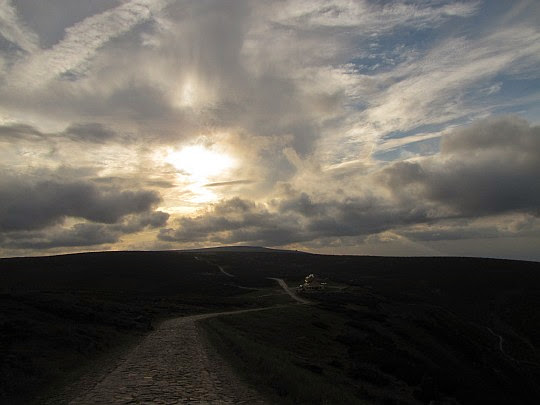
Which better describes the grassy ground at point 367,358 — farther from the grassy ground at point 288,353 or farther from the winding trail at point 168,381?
the winding trail at point 168,381

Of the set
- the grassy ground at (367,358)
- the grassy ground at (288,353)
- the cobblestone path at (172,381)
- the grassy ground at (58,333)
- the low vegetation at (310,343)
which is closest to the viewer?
the cobblestone path at (172,381)

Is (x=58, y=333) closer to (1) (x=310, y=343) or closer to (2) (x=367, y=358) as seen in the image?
(1) (x=310, y=343)

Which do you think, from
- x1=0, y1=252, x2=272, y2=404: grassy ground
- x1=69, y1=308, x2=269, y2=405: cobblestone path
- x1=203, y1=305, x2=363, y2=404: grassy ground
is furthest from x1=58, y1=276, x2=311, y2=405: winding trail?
x1=0, y1=252, x2=272, y2=404: grassy ground

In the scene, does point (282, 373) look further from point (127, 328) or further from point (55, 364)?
point (127, 328)

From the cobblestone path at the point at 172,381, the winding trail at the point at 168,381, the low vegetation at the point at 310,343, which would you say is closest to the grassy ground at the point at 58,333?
the low vegetation at the point at 310,343

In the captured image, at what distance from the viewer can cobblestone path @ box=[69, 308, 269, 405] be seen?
11672 millimetres

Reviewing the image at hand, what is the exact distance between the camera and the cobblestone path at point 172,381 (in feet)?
38.3

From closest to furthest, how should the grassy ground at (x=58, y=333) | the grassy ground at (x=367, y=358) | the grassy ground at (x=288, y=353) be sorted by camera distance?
the grassy ground at (x=288, y=353), the grassy ground at (x=58, y=333), the grassy ground at (x=367, y=358)

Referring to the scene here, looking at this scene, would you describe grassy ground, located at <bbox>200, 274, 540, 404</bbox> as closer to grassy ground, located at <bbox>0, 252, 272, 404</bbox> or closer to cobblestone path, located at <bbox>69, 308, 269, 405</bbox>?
cobblestone path, located at <bbox>69, 308, 269, 405</bbox>

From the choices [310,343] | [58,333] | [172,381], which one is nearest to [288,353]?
[310,343]

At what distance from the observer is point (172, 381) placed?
13.8 m

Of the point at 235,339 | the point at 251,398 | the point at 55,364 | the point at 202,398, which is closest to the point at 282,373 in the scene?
the point at 251,398

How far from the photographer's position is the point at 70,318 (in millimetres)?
28297

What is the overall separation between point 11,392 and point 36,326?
39.2ft
